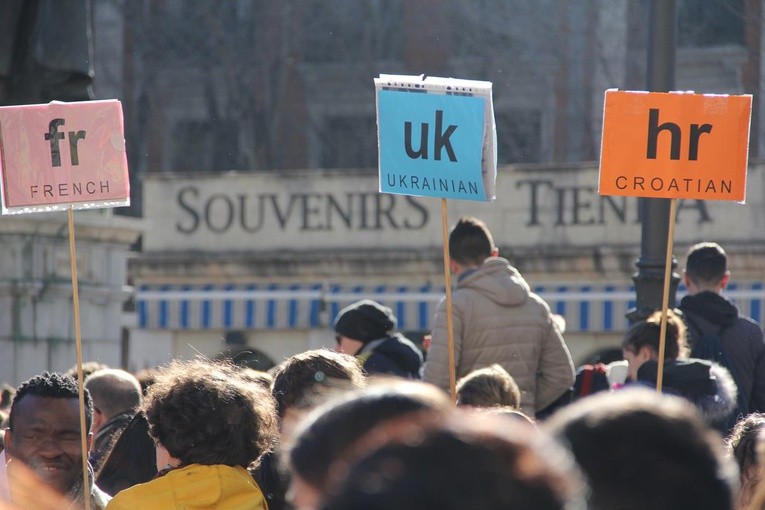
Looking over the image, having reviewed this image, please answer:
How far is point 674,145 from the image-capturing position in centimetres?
582

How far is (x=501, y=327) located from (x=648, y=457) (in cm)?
474

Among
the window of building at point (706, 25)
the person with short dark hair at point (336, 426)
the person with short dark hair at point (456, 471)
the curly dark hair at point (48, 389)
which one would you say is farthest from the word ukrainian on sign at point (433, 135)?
the window of building at point (706, 25)

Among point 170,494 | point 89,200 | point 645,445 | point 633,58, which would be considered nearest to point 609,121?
point 89,200

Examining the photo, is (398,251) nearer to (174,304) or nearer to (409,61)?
(174,304)

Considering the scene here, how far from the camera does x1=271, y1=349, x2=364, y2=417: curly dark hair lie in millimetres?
4379

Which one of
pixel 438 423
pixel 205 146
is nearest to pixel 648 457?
pixel 438 423

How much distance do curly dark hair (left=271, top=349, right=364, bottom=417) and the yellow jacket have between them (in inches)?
21.8

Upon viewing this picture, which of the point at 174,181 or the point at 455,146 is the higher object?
the point at 455,146

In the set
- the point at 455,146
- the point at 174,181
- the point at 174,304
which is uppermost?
the point at 455,146

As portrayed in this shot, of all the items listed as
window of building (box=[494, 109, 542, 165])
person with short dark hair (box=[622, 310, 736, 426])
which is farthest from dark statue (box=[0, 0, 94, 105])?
window of building (box=[494, 109, 542, 165])

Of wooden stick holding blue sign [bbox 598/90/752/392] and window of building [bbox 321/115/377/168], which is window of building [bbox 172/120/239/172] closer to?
window of building [bbox 321/115/377/168]

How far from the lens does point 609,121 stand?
5770 millimetres

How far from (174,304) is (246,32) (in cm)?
991

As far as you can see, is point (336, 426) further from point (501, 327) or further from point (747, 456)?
point (501, 327)
